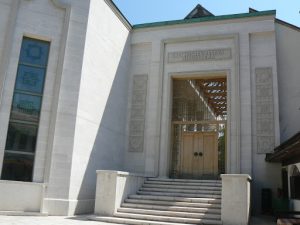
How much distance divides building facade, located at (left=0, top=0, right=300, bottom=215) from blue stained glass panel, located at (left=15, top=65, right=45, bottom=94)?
0.03m

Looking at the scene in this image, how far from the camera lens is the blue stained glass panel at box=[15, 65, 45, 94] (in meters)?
10.0

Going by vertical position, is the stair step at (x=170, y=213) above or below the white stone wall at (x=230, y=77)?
below

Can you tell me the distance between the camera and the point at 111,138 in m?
12.3

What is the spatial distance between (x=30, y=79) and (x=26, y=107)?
0.87 m

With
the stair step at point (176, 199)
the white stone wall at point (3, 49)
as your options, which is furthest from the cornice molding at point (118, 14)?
the stair step at point (176, 199)

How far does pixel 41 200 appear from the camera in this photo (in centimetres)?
934

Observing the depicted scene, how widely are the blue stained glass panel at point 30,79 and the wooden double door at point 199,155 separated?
598 centimetres

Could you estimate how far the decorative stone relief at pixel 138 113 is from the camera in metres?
13.1

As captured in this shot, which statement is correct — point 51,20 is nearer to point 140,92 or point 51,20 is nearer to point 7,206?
point 140,92

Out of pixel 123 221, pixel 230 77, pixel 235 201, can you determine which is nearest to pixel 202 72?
pixel 230 77

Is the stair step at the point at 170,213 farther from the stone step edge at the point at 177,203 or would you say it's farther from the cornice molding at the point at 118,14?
the cornice molding at the point at 118,14

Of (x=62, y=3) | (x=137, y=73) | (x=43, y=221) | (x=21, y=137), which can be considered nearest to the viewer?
(x=43, y=221)

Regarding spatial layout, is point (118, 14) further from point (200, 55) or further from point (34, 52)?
point (34, 52)

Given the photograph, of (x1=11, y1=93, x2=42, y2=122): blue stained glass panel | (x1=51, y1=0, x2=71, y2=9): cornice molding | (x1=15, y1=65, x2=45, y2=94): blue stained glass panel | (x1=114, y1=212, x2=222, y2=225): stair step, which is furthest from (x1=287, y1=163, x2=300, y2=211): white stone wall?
(x1=51, y1=0, x2=71, y2=9): cornice molding
